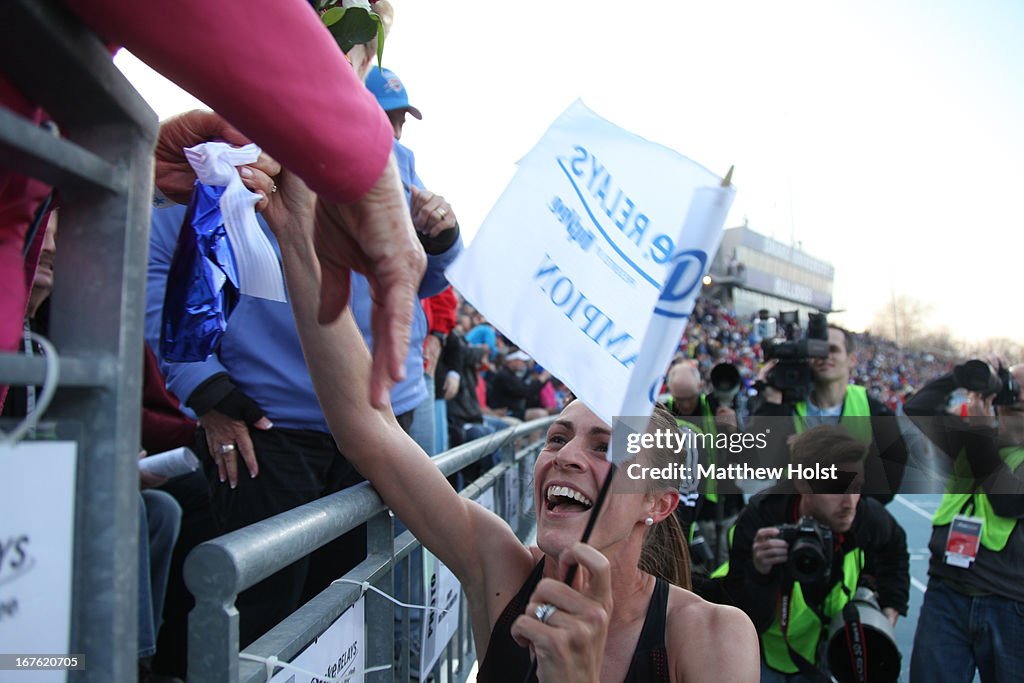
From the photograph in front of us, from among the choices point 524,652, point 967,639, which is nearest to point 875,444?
point 967,639

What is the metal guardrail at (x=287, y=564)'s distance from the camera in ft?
3.14

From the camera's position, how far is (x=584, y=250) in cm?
156

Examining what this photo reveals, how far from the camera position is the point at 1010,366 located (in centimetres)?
393

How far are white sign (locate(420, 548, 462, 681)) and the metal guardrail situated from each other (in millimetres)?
79

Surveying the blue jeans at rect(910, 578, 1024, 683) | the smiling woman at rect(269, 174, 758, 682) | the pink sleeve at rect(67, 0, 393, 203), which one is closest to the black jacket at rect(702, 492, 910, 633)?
the blue jeans at rect(910, 578, 1024, 683)

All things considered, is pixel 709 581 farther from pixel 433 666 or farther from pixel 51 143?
pixel 51 143

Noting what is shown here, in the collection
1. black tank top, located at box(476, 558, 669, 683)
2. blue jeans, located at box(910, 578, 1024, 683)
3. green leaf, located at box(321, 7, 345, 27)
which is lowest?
blue jeans, located at box(910, 578, 1024, 683)

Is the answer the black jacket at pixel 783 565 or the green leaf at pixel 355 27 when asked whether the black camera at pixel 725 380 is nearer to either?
the black jacket at pixel 783 565

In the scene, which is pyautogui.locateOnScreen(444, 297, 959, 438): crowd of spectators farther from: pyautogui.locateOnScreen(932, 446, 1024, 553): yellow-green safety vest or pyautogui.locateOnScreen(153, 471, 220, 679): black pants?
pyautogui.locateOnScreen(153, 471, 220, 679): black pants

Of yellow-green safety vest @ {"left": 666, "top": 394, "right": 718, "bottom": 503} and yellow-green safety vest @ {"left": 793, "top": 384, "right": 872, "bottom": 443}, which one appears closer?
yellow-green safety vest @ {"left": 793, "top": 384, "right": 872, "bottom": 443}

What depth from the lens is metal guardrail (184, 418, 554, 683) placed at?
0.96 meters

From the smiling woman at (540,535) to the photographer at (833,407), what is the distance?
2.37 meters

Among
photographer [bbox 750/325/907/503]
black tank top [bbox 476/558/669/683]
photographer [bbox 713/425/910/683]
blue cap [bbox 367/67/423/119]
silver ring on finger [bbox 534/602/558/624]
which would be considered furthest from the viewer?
photographer [bbox 750/325/907/503]

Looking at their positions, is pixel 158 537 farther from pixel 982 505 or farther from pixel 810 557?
pixel 982 505
